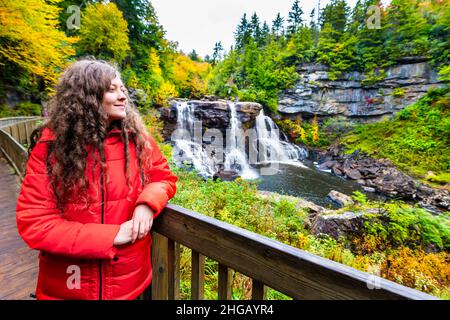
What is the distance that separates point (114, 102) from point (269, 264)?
1.21m

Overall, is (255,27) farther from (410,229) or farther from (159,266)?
(159,266)

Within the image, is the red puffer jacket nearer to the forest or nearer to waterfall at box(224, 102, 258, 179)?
the forest

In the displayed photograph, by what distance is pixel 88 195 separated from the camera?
51.3 inches

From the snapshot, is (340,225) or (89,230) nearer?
(89,230)

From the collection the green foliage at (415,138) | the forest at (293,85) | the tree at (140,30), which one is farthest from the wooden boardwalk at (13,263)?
the tree at (140,30)

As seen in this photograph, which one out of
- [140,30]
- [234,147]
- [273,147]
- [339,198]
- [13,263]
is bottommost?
[339,198]

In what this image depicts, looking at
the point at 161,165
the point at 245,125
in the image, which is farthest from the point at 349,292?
the point at 245,125

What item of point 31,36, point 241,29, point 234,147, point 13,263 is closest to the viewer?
point 13,263

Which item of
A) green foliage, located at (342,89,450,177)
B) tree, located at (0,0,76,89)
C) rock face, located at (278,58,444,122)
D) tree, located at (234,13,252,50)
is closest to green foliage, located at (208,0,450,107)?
rock face, located at (278,58,444,122)

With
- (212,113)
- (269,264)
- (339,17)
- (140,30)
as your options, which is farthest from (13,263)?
(339,17)

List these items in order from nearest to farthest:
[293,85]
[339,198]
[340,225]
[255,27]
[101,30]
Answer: [340,225] < [339,198] < [101,30] < [293,85] < [255,27]

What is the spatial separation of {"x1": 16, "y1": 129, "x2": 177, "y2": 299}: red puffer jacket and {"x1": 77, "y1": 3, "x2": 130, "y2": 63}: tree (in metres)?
19.9

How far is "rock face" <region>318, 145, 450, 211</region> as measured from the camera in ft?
39.3

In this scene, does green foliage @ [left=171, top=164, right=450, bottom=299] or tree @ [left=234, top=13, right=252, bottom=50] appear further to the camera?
tree @ [left=234, top=13, right=252, bottom=50]
